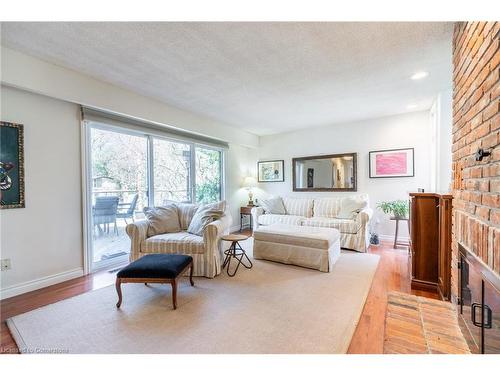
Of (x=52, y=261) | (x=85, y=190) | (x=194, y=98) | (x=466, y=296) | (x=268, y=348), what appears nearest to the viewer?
(x=268, y=348)

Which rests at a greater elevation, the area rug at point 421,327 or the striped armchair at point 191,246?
the striped armchair at point 191,246

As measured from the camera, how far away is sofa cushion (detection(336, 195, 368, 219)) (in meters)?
3.96

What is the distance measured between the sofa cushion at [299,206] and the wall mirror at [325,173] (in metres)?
0.60

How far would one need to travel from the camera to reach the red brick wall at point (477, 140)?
1.17m

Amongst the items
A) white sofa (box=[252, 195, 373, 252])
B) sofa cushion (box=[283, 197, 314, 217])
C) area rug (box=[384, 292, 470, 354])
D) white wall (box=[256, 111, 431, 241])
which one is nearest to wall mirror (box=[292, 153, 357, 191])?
white wall (box=[256, 111, 431, 241])

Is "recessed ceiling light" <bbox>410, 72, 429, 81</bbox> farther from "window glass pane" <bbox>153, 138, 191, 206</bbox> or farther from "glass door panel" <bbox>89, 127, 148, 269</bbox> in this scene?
"glass door panel" <bbox>89, 127, 148, 269</bbox>

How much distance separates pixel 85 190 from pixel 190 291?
71.9 inches

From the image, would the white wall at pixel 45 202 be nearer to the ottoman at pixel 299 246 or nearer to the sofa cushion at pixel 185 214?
the sofa cushion at pixel 185 214

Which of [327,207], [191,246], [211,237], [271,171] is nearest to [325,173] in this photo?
[327,207]

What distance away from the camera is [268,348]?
59.7 inches

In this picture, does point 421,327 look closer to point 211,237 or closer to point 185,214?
point 211,237

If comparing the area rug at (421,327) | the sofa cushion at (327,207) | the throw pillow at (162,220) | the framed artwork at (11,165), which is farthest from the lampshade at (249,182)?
the framed artwork at (11,165)
